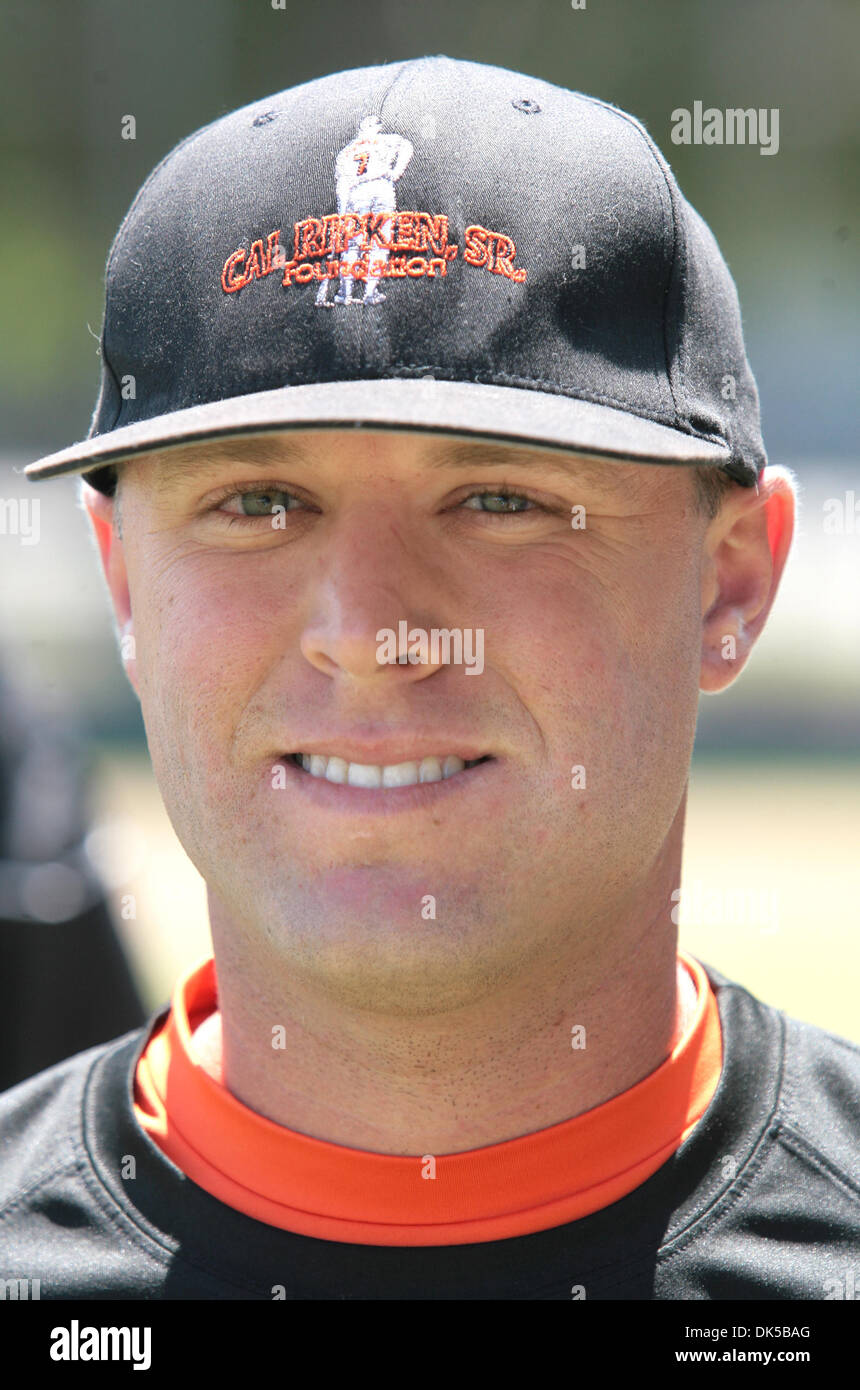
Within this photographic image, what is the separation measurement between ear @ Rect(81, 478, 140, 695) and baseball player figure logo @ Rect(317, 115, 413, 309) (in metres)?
0.51

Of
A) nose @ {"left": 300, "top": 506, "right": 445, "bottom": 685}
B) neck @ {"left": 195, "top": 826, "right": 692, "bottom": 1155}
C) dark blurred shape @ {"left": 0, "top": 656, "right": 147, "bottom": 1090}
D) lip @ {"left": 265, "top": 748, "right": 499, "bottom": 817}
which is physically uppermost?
nose @ {"left": 300, "top": 506, "right": 445, "bottom": 685}

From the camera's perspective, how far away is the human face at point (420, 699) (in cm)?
159

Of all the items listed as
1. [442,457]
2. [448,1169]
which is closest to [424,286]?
[442,457]

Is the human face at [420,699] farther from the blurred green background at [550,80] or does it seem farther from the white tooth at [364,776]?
the blurred green background at [550,80]

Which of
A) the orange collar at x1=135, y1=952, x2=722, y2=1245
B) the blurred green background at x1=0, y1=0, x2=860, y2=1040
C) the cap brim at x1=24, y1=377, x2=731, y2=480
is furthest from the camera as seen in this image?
the blurred green background at x1=0, y1=0, x2=860, y2=1040

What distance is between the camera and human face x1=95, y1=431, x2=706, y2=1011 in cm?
159

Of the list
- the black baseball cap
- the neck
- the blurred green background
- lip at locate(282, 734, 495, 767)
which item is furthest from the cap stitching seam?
the blurred green background

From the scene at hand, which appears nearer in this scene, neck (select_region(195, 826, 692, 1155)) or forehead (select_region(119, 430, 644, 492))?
forehead (select_region(119, 430, 644, 492))

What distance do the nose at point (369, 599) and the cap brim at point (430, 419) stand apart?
139mm

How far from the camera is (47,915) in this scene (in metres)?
3.56

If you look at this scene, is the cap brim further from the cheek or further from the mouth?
the mouth

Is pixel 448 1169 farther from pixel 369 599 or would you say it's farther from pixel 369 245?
pixel 369 245

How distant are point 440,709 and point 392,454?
0.27m
